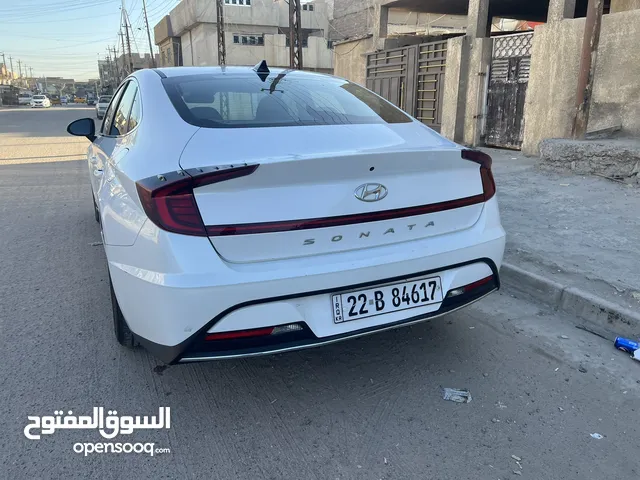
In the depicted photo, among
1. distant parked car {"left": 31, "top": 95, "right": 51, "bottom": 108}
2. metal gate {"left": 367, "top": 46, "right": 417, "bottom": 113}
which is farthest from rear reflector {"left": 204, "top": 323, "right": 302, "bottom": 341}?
distant parked car {"left": 31, "top": 95, "right": 51, "bottom": 108}

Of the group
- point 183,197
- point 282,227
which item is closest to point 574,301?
point 282,227

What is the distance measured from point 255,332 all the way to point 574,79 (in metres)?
8.37

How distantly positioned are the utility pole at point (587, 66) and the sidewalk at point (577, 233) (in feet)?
3.41

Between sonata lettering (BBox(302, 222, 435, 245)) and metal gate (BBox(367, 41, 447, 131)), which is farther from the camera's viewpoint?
metal gate (BBox(367, 41, 447, 131))

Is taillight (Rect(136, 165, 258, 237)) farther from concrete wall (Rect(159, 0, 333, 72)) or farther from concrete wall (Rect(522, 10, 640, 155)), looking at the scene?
concrete wall (Rect(159, 0, 333, 72))

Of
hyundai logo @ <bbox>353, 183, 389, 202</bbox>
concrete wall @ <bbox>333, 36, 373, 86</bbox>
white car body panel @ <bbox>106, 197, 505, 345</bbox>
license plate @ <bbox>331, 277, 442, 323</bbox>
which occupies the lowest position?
license plate @ <bbox>331, 277, 442, 323</bbox>

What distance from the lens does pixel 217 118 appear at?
2789 millimetres

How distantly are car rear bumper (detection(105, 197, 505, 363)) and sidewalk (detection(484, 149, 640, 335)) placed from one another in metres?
1.85

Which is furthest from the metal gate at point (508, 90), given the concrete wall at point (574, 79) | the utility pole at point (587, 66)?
the utility pole at point (587, 66)

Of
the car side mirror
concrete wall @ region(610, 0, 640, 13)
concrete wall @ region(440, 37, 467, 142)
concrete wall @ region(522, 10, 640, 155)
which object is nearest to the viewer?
the car side mirror

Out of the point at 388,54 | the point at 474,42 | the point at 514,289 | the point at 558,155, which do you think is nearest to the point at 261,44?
the point at 388,54

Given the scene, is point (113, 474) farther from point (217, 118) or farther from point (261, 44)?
point (261, 44)

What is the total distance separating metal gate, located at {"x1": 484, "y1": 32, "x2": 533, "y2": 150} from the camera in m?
10.2

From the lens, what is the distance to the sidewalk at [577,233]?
151 inches
